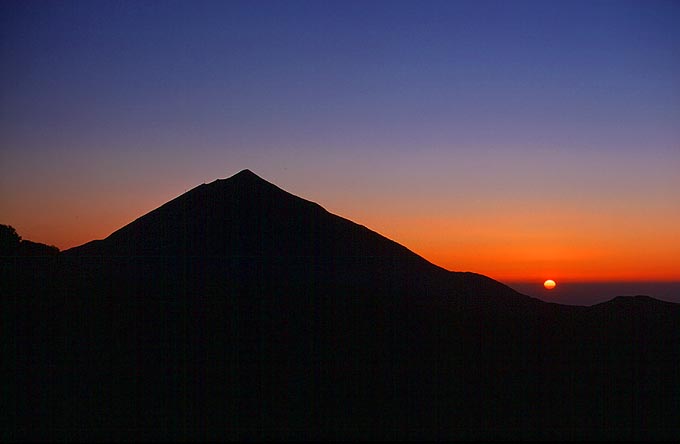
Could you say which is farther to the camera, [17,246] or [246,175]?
[17,246]

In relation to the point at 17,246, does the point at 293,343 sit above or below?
below

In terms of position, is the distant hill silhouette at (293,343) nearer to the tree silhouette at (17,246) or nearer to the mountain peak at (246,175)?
the mountain peak at (246,175)

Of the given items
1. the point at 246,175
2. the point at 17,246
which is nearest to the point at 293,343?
the point at 246,175

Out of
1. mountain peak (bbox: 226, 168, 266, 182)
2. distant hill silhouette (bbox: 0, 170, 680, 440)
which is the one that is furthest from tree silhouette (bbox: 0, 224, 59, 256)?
mountain peak (bbox: 226, 168, 266, 182)

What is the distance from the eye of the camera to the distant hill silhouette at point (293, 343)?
11141 mm

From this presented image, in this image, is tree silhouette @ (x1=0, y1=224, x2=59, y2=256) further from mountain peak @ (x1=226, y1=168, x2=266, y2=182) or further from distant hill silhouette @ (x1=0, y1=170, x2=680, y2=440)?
mountain peak @ (x1=226, y1=168, x2=266, y2=182)

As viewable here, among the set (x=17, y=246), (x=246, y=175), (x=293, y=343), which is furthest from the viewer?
(x=17, y=246)

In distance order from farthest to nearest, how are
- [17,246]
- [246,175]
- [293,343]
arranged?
[17,246] < [246,175] < [293,343]

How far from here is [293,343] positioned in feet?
45.6

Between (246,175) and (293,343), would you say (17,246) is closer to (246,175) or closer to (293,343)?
(246,175)

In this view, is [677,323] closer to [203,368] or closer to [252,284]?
[252,284]

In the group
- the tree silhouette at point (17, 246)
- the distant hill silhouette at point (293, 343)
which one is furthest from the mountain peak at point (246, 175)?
the tree silhouette at point (17, 246)

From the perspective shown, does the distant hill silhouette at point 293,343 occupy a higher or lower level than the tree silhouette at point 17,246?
lower

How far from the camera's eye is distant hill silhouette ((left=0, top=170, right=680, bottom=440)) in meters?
11.1
